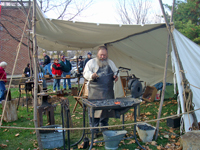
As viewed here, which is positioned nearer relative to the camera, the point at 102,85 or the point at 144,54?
the point at 102,85

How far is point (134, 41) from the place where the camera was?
244 inches

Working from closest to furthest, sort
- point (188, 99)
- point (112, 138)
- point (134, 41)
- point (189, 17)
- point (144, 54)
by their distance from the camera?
point (112, 138) < point (188, 99) < point (134, 41) < point (144, 54) < point (189, 17)

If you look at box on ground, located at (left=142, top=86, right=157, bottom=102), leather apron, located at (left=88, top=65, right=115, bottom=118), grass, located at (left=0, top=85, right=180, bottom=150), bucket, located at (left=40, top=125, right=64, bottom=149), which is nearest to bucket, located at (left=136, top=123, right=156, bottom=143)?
grass, located at (left=0, top=85, right=180, bottom=150)

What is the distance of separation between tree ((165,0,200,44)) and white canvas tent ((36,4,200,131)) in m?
3.31

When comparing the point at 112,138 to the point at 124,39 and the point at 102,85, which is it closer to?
the point at 102,85

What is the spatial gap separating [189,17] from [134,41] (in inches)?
291

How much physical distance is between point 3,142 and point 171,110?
481 cm

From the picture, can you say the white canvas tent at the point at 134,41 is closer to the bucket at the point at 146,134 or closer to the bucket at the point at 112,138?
the bucket at the point at 146,134

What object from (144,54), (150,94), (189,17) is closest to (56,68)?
(144,54)

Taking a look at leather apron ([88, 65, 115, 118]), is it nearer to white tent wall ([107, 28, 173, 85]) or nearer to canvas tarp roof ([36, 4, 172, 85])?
canvas tarp roof ([36, 4, 172, 85])

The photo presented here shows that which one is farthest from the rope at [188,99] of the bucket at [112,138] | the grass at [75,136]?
the bucket at [112,138]

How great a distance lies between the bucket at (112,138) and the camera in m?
3.19

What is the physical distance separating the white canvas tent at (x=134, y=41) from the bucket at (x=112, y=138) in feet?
4.73

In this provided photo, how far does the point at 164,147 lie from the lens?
3510 millimetres
